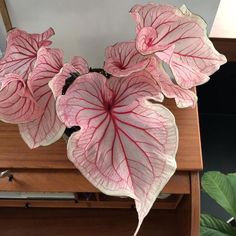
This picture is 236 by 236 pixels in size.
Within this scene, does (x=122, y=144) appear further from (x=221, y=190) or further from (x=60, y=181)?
(x=221, y=190)

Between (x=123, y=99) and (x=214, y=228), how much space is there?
0.58 meters

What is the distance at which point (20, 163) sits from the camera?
0.72 m

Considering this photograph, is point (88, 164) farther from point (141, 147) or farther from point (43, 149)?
point (43, 149)

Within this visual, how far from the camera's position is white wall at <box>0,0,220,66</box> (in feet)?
2.47

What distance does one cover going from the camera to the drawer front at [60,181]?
71 cm

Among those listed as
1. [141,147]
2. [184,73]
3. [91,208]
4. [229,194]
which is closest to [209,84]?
[229,194]

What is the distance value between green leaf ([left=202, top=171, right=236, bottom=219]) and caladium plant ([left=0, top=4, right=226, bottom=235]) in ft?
1.29

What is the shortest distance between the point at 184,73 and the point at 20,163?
358 mm

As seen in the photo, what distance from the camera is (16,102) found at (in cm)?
57

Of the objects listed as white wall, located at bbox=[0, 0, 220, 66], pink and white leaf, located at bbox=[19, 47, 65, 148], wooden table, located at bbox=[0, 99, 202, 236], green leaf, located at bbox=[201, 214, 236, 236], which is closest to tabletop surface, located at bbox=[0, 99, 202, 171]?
wooden table, located at bbox=[0, 99, 202, 236]

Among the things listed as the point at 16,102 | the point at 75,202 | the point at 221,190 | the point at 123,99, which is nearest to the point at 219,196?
the point at 221,190

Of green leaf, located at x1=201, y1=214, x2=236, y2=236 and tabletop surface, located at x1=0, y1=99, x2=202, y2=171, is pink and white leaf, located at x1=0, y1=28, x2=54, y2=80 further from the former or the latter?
green leaf, located at x1=201, y1=214, x2=236, y2=236

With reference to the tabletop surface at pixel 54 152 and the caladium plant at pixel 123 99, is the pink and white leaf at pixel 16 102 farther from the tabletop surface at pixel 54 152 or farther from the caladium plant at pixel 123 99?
the tabletop surface at pixel 54 152

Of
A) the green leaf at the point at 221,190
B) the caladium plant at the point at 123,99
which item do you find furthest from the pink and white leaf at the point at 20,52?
the green leaf at the point at 221,190
